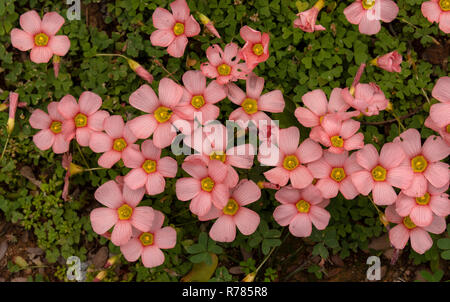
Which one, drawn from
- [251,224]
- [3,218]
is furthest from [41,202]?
[251,224]

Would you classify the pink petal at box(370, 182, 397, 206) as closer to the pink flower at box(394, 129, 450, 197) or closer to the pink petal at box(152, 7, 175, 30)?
the pink flower at box(394, 129, 450, 197)

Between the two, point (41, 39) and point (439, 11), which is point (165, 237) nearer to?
point (41, 39)

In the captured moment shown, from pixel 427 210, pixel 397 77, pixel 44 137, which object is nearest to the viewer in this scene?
pixel 427 210

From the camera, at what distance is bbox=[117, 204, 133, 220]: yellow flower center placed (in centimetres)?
226

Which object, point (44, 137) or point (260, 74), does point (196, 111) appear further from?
point (44, 137)

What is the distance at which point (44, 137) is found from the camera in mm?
2434

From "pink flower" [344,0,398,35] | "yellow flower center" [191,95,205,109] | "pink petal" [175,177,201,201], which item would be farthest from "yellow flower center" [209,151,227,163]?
"pink flower" [344,0,398,35]

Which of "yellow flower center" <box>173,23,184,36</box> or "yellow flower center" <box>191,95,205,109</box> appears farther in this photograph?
"yellow flower center" <box>173,23,184,36</box>

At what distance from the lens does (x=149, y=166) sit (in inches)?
88.4

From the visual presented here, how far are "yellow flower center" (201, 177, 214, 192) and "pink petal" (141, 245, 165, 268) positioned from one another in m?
0.42

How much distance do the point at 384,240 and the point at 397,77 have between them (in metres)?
0.95

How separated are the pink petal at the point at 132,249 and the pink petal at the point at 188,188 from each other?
1.17ft

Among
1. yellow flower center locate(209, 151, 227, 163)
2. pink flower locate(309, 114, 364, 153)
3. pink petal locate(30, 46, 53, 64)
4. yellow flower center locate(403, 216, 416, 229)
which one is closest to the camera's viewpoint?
pink flower locate(309, 114, 364, 153)

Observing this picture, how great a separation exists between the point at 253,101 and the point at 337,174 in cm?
55
